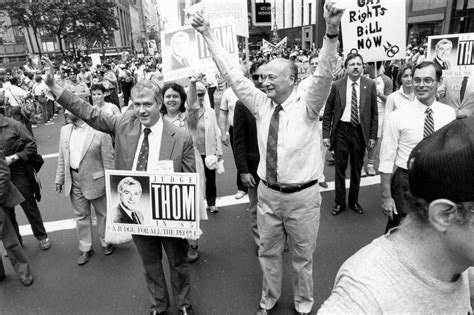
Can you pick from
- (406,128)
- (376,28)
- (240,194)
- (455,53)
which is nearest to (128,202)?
(406,128)

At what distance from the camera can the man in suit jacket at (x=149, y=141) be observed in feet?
8.44

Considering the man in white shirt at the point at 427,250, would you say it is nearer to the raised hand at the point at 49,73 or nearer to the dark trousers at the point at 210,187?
the raised hand at the point at 49,73

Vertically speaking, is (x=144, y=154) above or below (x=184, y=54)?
below

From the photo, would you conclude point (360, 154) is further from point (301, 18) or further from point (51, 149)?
point (301, 18)

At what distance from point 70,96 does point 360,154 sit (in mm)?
3706

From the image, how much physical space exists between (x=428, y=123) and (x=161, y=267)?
107 inches

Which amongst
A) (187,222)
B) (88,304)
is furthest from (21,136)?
(187,222)

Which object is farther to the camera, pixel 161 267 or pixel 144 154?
pixel 161 267

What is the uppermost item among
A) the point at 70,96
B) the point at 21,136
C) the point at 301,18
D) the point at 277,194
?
the point at 301,18

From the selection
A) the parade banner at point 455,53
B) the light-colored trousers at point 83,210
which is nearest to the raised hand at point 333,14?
the light-colored trousers at point 83,210

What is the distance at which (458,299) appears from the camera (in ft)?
3.04

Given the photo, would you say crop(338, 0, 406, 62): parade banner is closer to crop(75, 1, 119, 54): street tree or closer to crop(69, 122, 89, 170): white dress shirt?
crop(69, 122, 89, 170): white dress shirt

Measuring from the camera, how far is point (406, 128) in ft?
9.82

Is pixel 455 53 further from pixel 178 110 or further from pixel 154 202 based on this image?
pixel 154 202
